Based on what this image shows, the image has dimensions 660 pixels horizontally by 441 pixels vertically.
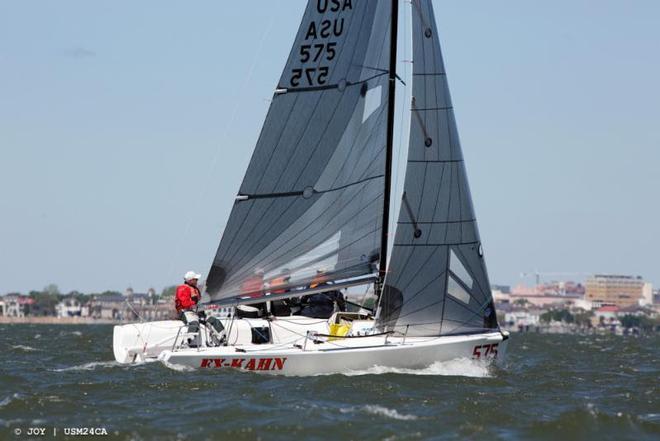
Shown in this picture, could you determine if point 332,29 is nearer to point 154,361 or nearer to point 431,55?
point 431,55

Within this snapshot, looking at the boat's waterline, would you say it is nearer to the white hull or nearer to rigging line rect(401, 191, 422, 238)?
the white hull

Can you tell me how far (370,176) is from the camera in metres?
23.9

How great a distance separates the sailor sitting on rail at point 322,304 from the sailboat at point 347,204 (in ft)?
1.79

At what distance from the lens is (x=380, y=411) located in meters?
17.6

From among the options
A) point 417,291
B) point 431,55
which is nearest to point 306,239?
point 417,291

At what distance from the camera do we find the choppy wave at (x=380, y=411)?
1720cm

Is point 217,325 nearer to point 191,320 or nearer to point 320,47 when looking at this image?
point 191,320

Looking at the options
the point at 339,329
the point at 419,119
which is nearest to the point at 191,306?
the point at 339,329

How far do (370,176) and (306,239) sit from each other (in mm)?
1564

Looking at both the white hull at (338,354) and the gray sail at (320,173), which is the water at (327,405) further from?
the gray sail at (320,173)

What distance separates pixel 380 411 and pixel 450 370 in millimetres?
5173

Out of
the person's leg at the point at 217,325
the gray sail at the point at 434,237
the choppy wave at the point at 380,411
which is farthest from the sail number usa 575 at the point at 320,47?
the choppy wave at the point at 380,411

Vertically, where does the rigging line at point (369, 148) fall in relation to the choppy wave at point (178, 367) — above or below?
above

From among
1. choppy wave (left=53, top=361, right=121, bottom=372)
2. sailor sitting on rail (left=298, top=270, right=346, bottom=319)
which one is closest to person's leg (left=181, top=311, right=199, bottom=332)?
choppy wave (left=53, top=361, right=121, bottom=372)
